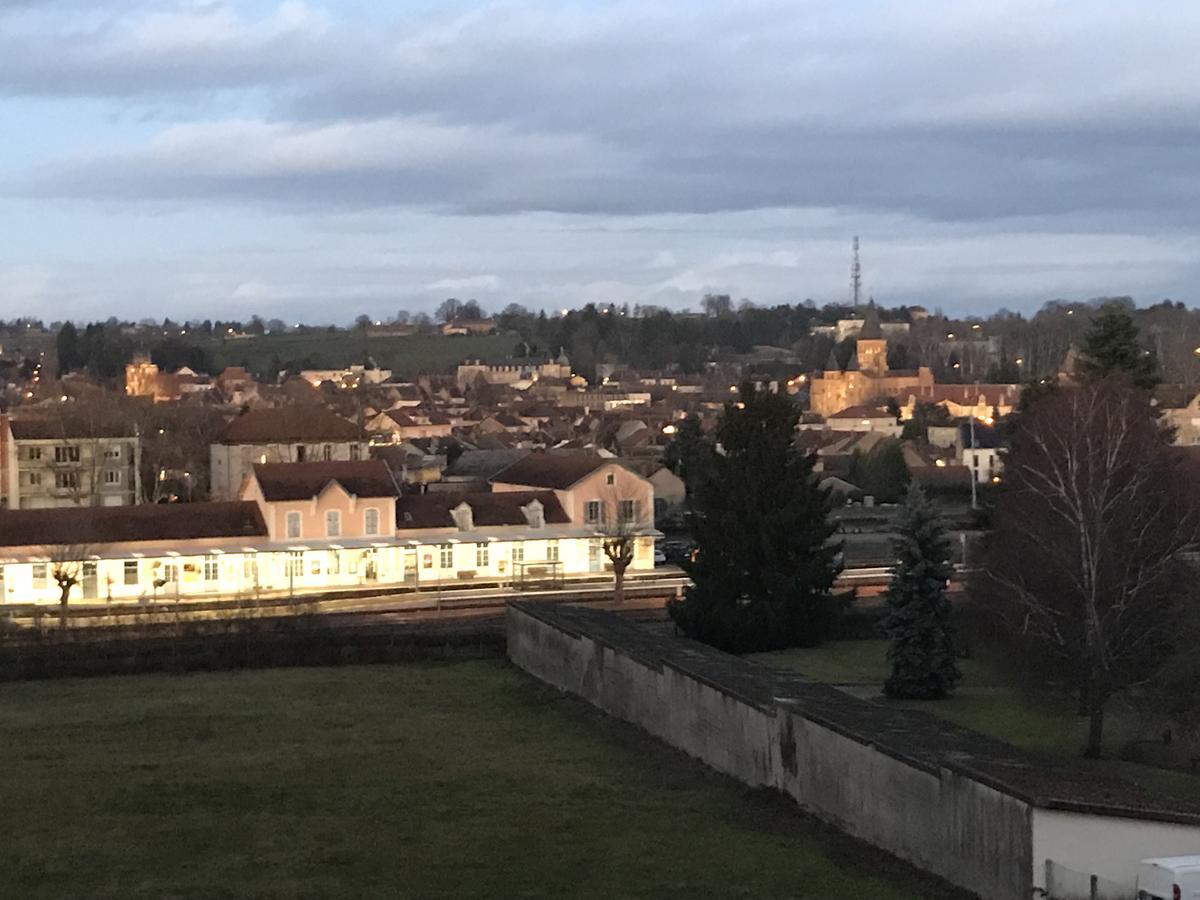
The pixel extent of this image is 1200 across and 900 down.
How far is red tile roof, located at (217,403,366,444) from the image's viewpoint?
5928cm

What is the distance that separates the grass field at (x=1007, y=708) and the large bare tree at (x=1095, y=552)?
457 millimetres

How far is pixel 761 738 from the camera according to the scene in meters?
19.4

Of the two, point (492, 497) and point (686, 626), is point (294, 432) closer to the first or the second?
point (492, 497)

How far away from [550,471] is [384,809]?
95.2ft

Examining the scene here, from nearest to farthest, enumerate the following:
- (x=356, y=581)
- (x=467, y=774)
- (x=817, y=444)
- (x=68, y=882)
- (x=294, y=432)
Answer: (x=68, y=882), (x=467, y=774), (x=356, y=581), (x=294, y=432), (x=817, y=444)

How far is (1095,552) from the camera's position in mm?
22609

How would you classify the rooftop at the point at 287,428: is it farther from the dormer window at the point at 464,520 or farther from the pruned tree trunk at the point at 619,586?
the pruned tree trunk at the point at 619,586

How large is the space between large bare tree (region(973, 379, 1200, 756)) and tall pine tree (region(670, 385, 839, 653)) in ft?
20.1

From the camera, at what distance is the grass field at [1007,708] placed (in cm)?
2050

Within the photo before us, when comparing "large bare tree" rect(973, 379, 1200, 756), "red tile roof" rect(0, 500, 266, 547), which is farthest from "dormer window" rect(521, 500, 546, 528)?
"large bare tree" rect(973, 379, 1200, 756)

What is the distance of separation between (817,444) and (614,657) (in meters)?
56.6

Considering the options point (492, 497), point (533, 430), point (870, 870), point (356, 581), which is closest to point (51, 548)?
point (356, 581)

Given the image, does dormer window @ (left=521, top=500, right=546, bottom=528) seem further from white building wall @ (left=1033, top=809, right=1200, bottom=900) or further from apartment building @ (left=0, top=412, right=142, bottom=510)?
white building wall @ (left=1033, top=809, right=1200, bottom=900)

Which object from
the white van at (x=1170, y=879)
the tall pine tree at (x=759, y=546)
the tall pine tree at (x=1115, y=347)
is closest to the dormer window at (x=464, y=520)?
the tall pine tree at (x=759, y=546)
